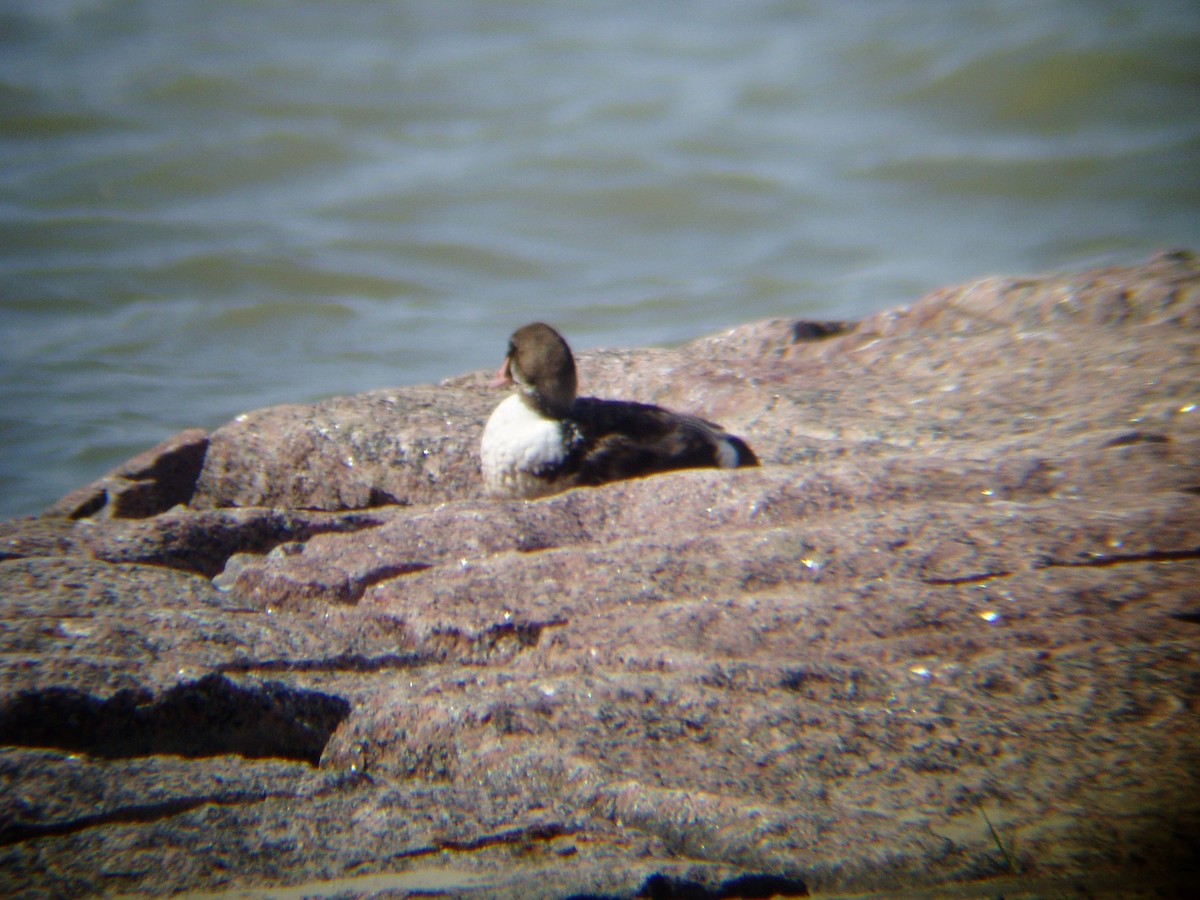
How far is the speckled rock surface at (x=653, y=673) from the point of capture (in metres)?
2.40

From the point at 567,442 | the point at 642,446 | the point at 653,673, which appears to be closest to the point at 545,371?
the point at 567,442

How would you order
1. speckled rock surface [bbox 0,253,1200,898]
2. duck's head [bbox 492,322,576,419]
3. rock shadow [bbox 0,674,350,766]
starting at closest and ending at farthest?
1. speckled rock surface [bbox 0,253,1200,898]
2. rock shadow [bbox 0,674,350,766]
3. duck's head [bbox 492,322,576,419]

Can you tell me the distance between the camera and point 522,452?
5043mm

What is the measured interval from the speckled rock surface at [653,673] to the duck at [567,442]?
1.21ft

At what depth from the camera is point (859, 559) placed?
364 centimetres

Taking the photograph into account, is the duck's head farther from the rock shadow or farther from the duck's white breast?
the rock shadow

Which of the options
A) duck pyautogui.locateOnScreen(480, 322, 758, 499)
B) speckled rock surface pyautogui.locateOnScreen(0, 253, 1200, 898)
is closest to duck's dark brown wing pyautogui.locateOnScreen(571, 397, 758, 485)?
duck pyautogui.locateOnScreen(480, 322, 758, 499)

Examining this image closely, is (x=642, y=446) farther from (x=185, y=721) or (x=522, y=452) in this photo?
(x=185, y=721)

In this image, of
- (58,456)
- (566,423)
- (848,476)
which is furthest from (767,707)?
(58,456)

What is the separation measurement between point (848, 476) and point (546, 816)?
2.11m

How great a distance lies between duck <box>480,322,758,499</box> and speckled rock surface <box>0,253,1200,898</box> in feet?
1.21

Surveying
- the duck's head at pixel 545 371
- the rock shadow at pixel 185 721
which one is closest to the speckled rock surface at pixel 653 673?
the rock shadow at pixel 185 721

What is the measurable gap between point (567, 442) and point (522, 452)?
24cm

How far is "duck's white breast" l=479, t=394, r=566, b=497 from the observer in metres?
5.05
